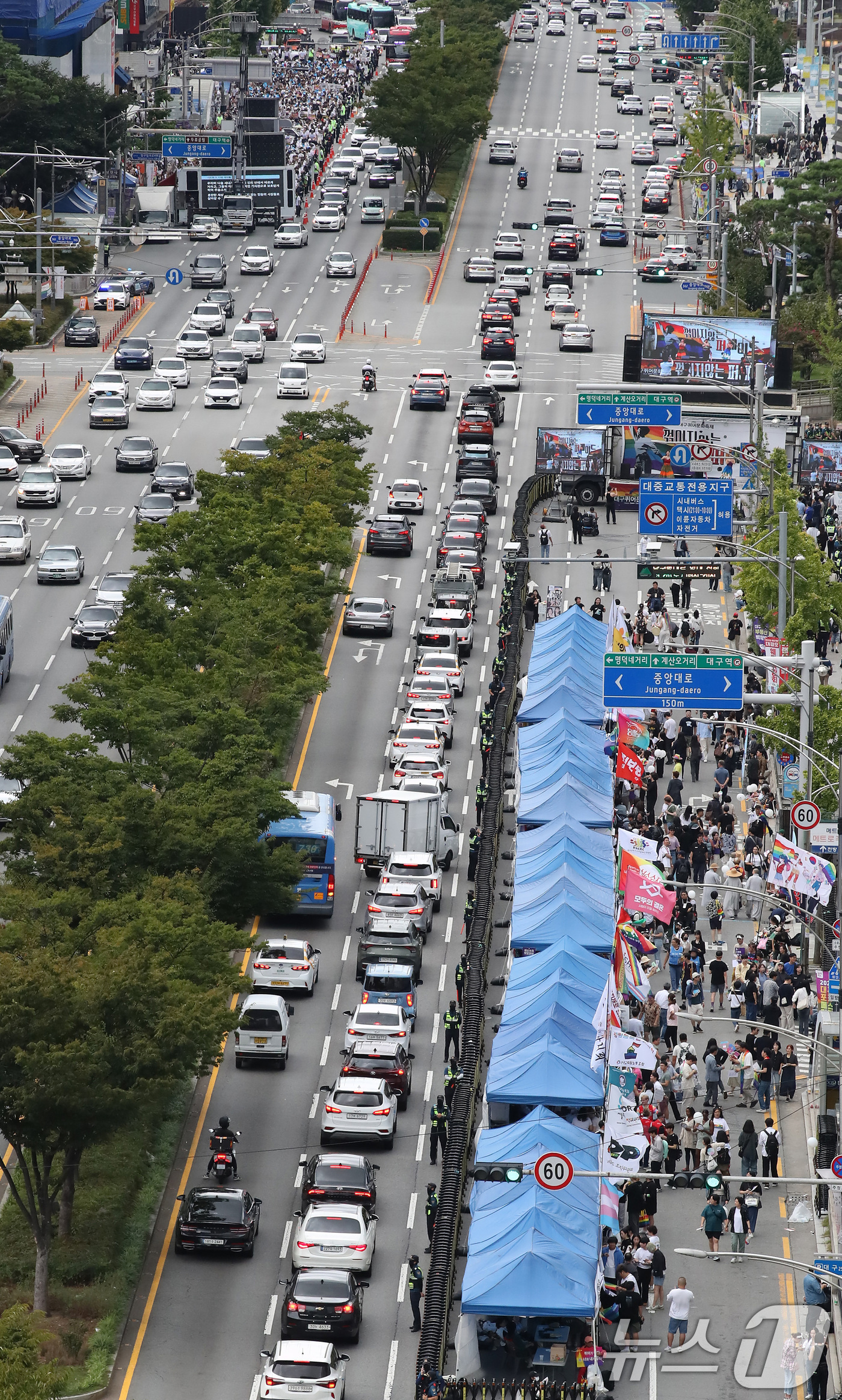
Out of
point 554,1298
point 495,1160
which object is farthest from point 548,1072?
point 554,1298

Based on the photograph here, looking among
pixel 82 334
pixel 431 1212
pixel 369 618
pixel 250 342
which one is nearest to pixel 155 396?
pixel 250 342

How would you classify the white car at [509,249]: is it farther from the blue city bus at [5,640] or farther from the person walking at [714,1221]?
the person walking at [714,1221]

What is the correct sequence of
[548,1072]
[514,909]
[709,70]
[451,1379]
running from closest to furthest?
[451,1379] < [548,1072] < [514,909] < [709,70]

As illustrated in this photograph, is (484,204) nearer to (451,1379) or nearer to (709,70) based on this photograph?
(709,70)

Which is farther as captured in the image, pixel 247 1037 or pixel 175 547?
pixel 175 547

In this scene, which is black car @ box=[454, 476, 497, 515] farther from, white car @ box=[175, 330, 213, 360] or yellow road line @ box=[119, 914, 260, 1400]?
yellow road line @ box=[119, 914, 260, 1400]

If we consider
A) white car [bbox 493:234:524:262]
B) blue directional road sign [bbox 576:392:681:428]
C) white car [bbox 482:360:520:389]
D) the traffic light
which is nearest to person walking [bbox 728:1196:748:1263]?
the traffic light
